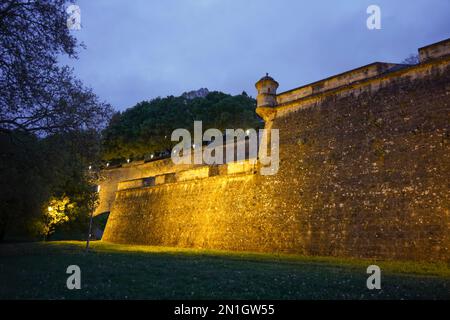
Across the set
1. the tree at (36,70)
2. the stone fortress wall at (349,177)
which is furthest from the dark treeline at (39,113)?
the stone fortress wall at (349,177)

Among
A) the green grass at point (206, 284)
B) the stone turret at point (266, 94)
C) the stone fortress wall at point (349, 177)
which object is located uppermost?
the stone turret at point (266, 94)

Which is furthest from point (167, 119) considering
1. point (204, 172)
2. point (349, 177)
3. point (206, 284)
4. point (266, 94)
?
point (206, 284)

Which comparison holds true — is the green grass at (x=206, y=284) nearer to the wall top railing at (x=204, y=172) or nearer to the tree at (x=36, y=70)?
the tree at (x=36, y=70)

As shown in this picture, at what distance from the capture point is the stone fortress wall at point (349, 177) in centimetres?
1382

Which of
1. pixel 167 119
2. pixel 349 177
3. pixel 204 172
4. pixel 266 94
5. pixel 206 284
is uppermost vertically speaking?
pixel 167 119

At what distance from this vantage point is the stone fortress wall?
13.8 meters

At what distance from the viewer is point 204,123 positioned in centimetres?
5119

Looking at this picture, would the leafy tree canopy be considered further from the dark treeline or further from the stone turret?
the dark treeline

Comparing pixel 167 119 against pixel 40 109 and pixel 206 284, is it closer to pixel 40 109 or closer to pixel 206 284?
pixel 40 109

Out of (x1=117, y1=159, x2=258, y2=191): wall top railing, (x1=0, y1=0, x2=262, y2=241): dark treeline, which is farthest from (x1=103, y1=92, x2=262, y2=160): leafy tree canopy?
(x1=0, y1=0, x2=262, y2=241): dark treeline

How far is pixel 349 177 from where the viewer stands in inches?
638

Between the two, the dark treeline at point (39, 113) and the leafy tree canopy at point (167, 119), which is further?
the leafy tree canopy at point (167, 119)

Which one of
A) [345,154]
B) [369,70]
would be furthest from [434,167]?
[369,70]
